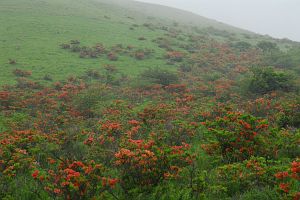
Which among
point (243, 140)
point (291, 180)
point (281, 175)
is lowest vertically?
point (243, 140)

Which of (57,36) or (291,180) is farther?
(57,36)

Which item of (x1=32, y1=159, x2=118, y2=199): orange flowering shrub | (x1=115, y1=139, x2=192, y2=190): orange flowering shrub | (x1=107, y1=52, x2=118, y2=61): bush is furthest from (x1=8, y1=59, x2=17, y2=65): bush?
(x1=115, y1=139, x2=192, y2=190): orange flowering shrub

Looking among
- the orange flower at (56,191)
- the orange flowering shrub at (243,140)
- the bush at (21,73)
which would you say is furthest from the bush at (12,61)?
the orange flower at (56,191)

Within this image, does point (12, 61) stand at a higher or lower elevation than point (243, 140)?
lower

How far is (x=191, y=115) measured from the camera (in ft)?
56.3

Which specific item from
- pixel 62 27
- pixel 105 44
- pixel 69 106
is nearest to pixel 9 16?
pixel 62 27

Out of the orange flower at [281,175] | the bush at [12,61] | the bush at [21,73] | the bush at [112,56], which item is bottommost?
the bush at [12,61]

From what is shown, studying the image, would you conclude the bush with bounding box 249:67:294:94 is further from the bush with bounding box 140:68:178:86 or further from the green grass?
the green grass

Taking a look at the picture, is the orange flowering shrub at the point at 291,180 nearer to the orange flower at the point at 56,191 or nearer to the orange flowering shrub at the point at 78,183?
the orange flowering shrub at the point at 78,183

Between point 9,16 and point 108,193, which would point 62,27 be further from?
point 108,193

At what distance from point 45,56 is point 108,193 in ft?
86.9

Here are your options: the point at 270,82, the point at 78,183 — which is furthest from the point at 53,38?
the point at 78,183

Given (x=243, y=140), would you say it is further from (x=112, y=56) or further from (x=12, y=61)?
(x=112, y=56)

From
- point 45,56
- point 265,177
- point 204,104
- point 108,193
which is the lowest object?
point 45,56
